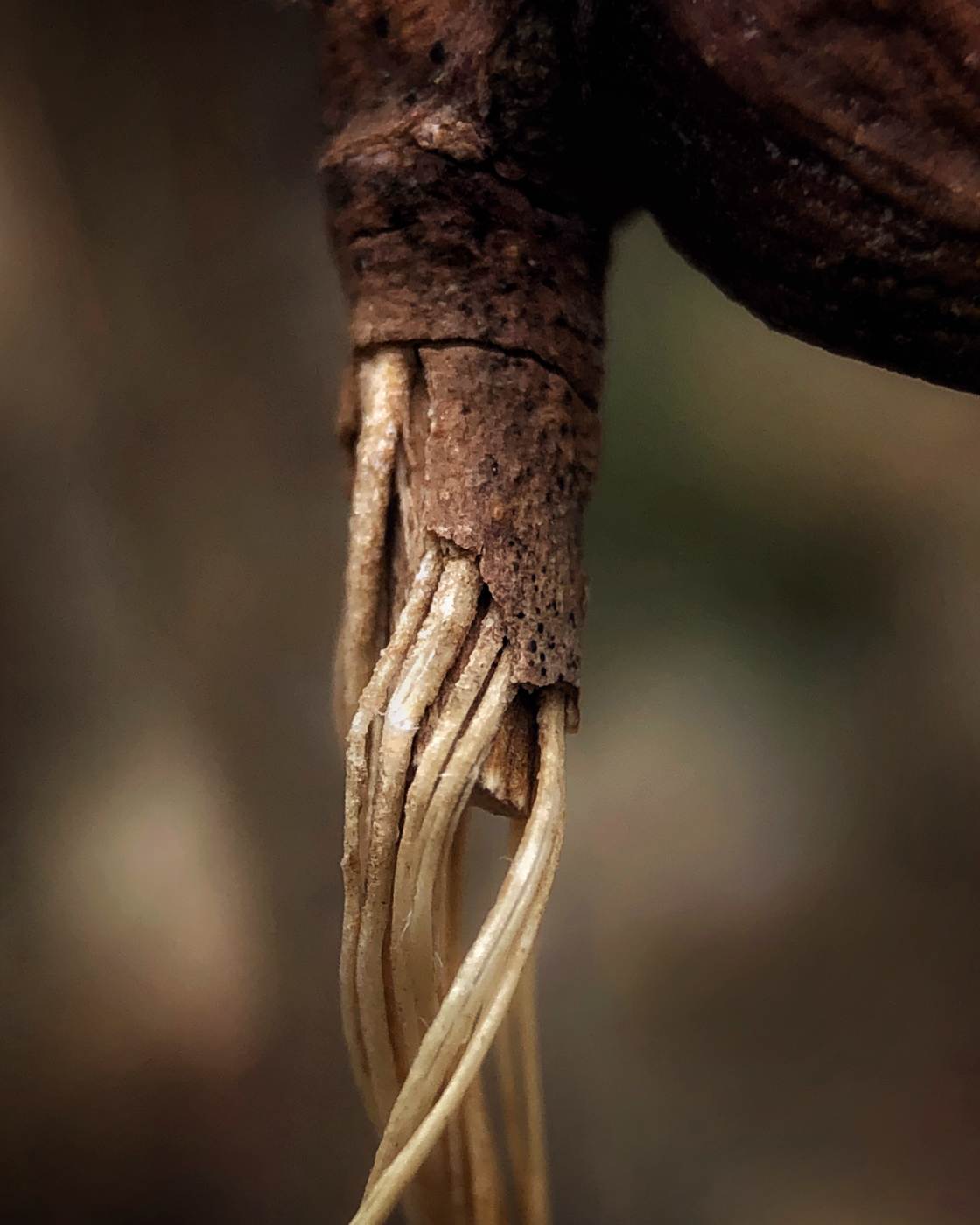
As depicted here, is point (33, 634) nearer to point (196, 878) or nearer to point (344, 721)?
point (196, 878)

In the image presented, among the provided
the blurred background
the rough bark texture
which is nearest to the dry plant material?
the rough bark texture

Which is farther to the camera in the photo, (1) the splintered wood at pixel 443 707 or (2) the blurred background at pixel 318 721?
(2) the blurred background at pixel 318 721

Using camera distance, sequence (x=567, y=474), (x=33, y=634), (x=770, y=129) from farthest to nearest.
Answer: (x=33, y=634) < (x=567, y=474) < (x=770, y=129)

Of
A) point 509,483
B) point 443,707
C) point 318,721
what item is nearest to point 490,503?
point 509,483

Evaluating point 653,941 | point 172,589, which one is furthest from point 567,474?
point 653,941

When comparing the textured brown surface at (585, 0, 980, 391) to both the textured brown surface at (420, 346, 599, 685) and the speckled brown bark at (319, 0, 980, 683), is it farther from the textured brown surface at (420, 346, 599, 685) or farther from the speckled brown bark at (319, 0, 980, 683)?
the textured brown surface at (420, 346, 599, 685)

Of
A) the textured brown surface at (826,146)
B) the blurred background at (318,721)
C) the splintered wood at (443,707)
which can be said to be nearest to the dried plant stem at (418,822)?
the splintered wood at (443,707)

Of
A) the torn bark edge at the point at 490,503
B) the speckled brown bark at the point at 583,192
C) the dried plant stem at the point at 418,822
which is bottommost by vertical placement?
the dried plant stem at the point at 418,822

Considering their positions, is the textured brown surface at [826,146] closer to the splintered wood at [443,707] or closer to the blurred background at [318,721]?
the splintered wood at [443,707]
